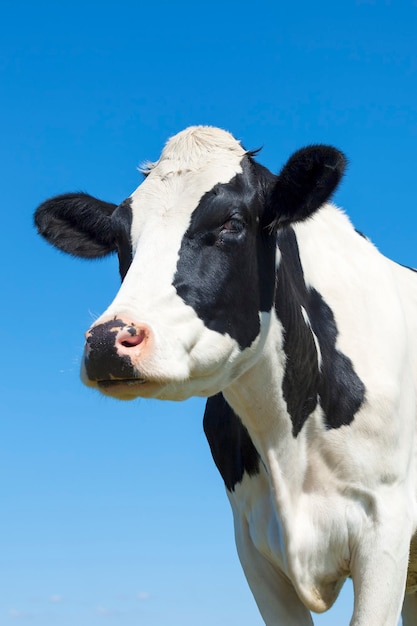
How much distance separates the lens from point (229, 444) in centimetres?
838

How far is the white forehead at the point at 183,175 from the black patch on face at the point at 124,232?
0.18 feet

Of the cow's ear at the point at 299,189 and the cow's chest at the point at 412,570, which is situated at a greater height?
the cow's ear at the point at 299,189

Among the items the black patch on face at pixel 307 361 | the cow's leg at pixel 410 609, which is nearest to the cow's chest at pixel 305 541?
the black patch on face at pixel 307 361

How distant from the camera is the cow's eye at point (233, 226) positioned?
7051 millimetres

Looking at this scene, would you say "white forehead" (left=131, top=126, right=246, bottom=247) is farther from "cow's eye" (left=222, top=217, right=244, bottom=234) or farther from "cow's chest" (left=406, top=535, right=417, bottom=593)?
"cow's chest" (left=406, top=535, right=417, bottom=593)

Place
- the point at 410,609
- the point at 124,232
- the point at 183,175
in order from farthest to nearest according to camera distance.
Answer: the point at 410,609 → the point at 183,175 → the point at 124,232

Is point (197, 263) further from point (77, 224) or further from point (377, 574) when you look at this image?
point (377, 574)

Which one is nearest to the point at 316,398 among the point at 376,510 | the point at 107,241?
the point at 376,510

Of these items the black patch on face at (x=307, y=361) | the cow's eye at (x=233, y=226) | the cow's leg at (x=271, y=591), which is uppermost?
the cow's eye at (x=233, y=226)

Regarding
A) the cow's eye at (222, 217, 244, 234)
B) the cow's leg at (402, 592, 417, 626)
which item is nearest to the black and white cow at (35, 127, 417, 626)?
the cow's eye at (222, 217, 244, 234)

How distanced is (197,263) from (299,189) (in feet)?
3.33

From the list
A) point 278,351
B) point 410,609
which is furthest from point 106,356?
point 410,609

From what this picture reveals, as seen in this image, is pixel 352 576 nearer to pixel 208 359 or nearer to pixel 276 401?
pixel 276 401

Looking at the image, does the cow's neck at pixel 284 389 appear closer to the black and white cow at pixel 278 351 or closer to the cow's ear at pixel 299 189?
the black and white cow at pixel 278 351
